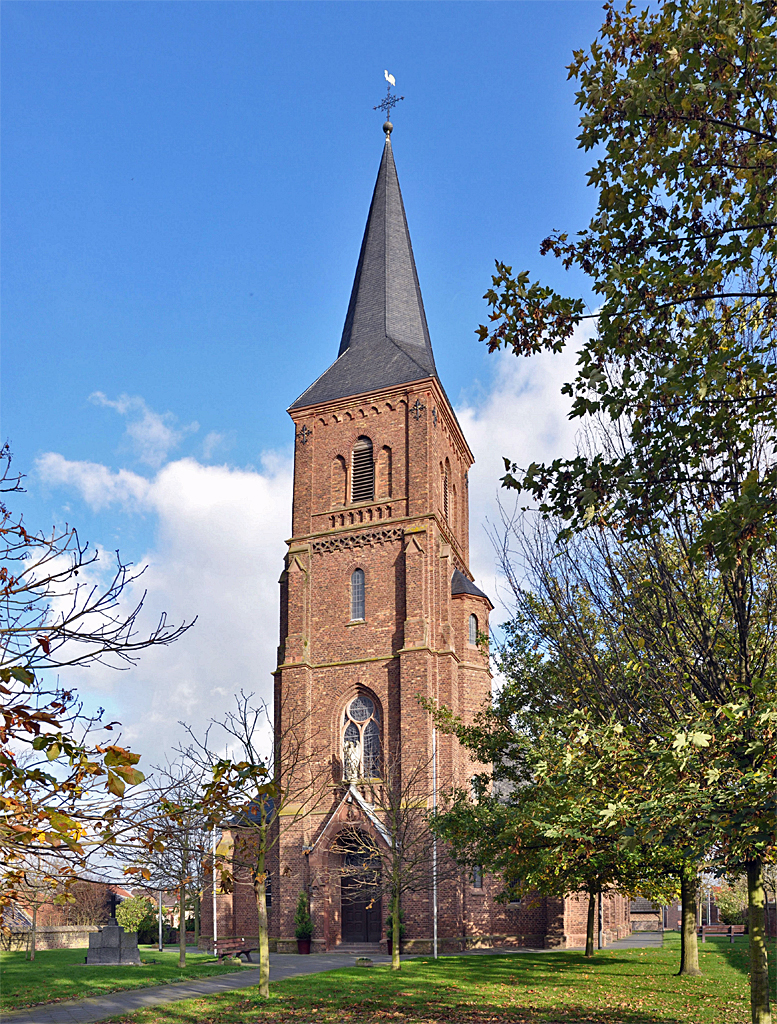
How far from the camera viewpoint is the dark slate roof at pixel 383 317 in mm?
39312

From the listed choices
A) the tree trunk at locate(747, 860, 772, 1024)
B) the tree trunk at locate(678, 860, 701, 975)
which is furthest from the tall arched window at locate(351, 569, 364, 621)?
the tree trunk at locate(747, 860, 772, 1024)

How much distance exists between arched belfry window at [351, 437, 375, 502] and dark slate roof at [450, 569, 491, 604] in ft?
16.1

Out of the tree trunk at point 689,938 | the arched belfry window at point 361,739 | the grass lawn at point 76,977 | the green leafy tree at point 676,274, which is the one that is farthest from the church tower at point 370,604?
the green leafy tree at point 676,274

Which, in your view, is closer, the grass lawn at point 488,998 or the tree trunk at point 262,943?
the grass lawn at point 488,998

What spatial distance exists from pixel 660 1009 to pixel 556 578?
774cm

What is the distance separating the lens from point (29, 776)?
369 centimetres

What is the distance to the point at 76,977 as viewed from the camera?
69.9 ft

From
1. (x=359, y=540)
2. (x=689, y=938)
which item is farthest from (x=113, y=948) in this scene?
(x=359, y=540)

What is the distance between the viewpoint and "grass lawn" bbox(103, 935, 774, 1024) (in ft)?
44.7

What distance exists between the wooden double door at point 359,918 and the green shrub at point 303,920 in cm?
150

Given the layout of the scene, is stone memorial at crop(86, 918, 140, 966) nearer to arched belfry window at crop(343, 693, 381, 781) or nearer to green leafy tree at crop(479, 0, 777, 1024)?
arched belfry window at crop(343, 693, 381, 781)

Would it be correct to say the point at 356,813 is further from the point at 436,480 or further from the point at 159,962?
the point at 436,480

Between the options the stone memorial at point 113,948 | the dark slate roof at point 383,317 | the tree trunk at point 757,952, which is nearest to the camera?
the tree trunk at point 757,952

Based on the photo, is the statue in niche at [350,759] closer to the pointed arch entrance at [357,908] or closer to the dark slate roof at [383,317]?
the pointed arch entrance at [357,908]
